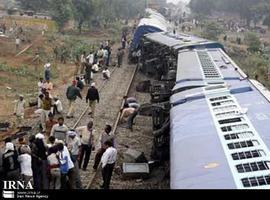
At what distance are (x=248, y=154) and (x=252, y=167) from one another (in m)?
0.51

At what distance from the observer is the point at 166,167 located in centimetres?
1090

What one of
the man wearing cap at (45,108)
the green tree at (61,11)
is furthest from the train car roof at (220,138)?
the green tree at (61,11)

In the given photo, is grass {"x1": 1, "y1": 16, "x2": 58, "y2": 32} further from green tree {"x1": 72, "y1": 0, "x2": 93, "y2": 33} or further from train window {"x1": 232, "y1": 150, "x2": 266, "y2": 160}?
train window {"x1": 232, "y1": 150, "x2": 266, "y2": 160}

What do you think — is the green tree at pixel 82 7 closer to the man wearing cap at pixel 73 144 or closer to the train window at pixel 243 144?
the man wearing cap at pixel 73 144

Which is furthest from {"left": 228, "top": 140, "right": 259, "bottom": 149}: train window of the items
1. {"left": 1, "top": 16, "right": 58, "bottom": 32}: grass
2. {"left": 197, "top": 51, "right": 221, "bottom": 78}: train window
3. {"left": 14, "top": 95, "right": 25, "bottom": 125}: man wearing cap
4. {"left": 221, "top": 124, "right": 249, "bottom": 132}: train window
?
{"left": 1, "top": 16, "right": 58, "bottom": 32}: grass

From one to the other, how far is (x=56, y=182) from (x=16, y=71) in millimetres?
15983

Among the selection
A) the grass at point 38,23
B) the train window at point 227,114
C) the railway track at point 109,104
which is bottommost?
the railway track at point 109,104

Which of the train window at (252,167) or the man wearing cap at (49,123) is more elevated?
the train window at (252,167)

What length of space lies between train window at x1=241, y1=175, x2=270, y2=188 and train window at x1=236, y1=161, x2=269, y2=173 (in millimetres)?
276

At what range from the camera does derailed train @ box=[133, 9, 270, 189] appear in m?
5.64

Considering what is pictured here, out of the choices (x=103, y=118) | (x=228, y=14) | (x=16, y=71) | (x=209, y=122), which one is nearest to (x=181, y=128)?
(x=209, y=122)

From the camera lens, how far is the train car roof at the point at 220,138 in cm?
556

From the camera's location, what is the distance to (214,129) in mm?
7684

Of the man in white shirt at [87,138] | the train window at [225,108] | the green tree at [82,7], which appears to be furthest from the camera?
the green tree at [82,7]
